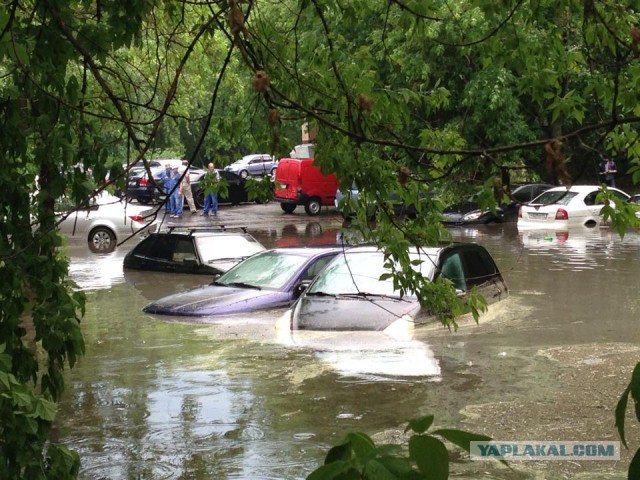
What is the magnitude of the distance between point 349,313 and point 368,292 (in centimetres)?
44

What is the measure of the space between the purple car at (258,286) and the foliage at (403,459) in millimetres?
12894

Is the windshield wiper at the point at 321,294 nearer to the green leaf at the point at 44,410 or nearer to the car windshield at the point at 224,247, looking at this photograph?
the car windshield at the point at 224,247

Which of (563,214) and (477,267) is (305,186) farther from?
(477,267)

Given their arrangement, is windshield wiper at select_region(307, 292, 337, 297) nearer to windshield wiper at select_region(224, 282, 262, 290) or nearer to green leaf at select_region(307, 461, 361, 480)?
windshield wiper at select_region(224, 282, 262, 290)

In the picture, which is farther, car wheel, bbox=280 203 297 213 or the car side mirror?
car wheel, bbox=280 203 297 213

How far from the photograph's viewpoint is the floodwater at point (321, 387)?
918cm

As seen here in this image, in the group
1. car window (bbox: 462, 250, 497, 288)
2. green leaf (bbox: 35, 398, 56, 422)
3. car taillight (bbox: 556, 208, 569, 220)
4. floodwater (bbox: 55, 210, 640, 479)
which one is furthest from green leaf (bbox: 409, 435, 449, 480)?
car taillight (bbox: 556, 208, 569, 220)

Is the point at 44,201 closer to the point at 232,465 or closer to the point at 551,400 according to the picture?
the point at 232,465

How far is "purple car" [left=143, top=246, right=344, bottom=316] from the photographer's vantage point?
15.6m

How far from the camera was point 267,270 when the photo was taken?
16.7m

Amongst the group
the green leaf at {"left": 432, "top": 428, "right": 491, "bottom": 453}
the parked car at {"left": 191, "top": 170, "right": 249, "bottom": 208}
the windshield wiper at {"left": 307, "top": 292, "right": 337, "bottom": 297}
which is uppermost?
the parked car at {"left": 191, "top": 170, "right": 249, "bottom": 208}

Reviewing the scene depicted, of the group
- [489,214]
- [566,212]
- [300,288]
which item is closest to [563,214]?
[566,212]

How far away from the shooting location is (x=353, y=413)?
33.9ft

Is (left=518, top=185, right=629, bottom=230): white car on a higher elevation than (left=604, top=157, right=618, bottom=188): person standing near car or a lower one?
lower
